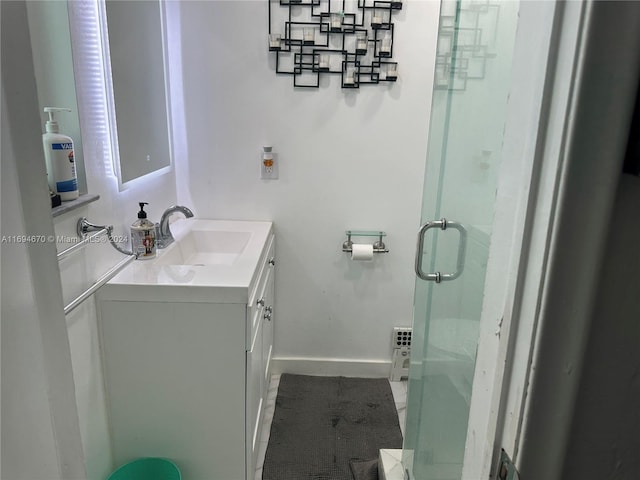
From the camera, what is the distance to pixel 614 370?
52 cm

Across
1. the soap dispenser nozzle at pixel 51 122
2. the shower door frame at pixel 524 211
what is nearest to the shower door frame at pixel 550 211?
the shower door frame at pixel 524 211

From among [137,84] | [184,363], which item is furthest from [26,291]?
[137,84]

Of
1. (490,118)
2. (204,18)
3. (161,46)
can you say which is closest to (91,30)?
(161,46)

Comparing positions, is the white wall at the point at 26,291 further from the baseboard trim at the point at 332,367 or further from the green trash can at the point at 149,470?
the baseboard trim at the point at 332,367

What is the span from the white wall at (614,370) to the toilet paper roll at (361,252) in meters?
1.83

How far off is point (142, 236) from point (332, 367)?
1.43m

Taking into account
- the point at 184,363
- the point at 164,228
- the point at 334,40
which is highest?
the point at 334,40

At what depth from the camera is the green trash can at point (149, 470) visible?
1565 millimetres

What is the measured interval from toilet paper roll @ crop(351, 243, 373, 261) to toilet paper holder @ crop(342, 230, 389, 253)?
0.05 metres

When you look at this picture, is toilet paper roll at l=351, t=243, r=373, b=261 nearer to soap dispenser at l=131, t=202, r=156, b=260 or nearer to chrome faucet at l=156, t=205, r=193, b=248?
chrome faucet at l=156, t=205, r=193, b=248

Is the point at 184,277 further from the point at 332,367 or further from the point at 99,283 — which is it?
the point at 332,367

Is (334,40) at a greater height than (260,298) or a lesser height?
greater

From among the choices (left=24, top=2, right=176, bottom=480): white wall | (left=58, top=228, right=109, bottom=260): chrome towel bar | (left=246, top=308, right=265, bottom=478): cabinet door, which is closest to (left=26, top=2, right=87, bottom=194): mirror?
(left=24, top=2, right=176, bottom=480): white wall

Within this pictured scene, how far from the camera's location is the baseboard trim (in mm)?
2609
